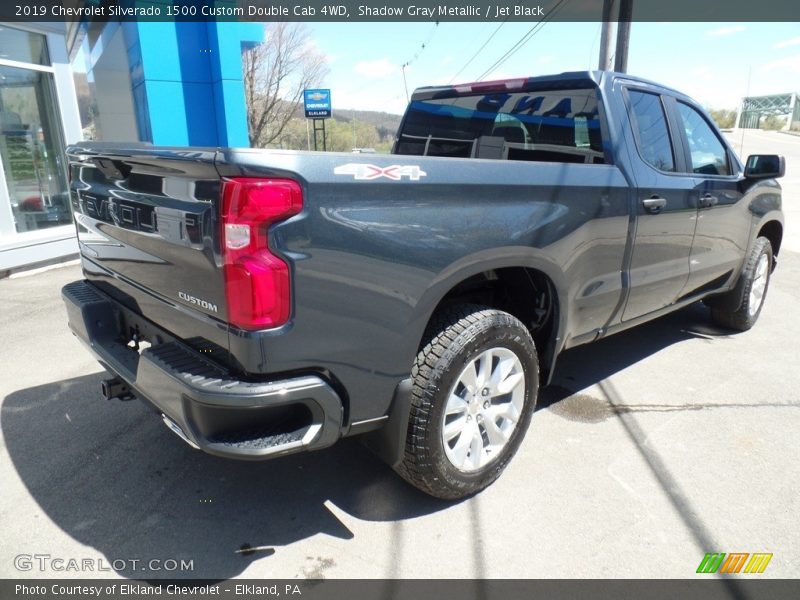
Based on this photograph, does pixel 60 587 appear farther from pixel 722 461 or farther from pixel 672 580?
pixel 722 461

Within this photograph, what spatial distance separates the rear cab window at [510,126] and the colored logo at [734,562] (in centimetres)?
201

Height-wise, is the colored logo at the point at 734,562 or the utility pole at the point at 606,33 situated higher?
the utility pole at the point at 606,33

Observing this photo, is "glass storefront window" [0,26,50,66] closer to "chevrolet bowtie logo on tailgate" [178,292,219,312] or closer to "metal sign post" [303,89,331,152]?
"chevrolet bowtie logo on tailgate" [178,292,219,312]

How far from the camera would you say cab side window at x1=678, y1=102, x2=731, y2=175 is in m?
3.92

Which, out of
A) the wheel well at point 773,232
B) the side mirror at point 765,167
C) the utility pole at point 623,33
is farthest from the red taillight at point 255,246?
the utility pole at point 623,33

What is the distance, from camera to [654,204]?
3.30 m

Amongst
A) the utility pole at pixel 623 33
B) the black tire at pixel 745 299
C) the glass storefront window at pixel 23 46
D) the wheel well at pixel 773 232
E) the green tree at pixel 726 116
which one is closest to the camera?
the black tire at pixel 745 299

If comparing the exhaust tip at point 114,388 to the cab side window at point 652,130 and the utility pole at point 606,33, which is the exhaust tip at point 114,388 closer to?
the cab side window at point 652,130

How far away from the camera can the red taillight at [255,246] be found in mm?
Answer: 1822

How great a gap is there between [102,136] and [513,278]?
1502 centimetres

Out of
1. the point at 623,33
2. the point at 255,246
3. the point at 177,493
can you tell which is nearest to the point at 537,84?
the point at 255,246

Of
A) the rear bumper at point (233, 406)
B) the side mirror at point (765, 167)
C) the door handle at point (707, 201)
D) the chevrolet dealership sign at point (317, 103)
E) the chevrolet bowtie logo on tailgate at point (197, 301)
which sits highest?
the chevrolet dealership sign at point (317, 103)

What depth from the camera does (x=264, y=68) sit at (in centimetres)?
2811

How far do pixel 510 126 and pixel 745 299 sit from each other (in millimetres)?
2756
